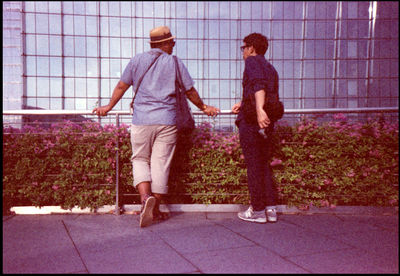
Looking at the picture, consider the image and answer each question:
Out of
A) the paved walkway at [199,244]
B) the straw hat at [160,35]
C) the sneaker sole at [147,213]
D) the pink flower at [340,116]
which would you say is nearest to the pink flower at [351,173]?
the paved walkway at [199,244]

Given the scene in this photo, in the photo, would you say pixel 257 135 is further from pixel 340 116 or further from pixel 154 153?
pixel 340 116

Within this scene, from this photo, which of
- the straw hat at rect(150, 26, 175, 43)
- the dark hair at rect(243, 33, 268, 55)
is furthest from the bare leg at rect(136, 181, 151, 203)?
the dark hair at rect(243, 33, 268, 55)

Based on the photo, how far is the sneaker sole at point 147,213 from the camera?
2.80 metres

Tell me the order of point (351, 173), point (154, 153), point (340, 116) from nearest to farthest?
point (154, 153)
point (351, 173)
point (340, 116)

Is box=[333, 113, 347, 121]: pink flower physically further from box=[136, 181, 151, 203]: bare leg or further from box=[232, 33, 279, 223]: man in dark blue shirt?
box=[136, 181, 151, 203]: bare leg

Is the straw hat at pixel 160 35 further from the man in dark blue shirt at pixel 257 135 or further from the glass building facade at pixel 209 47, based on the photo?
the glass building facade at pixel 209 47

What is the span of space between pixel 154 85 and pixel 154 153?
633 mm

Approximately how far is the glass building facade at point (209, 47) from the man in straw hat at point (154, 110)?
3376mm

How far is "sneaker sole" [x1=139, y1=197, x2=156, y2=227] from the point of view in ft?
9.20

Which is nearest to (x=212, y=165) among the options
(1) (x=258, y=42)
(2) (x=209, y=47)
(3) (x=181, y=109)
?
(3) (x=181, y=109)

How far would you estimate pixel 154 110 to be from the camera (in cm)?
298

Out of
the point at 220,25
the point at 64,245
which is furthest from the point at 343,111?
the point at 220,25

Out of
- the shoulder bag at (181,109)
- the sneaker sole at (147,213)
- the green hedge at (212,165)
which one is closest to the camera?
the sneaker sole at (147,213)

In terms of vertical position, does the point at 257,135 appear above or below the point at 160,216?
above
